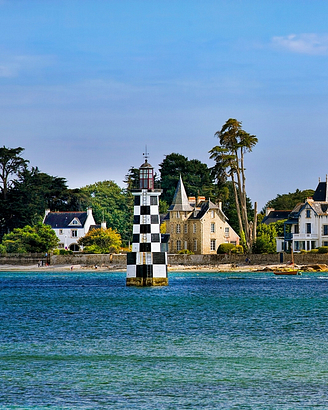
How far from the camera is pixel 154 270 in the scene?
40.2 m

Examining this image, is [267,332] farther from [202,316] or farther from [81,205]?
[81,205]

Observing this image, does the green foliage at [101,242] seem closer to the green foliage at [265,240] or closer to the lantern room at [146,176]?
the green foliage at [265,240]

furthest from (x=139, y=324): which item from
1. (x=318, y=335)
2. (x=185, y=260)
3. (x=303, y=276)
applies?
(x=185, y=260)

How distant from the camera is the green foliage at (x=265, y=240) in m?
82.3

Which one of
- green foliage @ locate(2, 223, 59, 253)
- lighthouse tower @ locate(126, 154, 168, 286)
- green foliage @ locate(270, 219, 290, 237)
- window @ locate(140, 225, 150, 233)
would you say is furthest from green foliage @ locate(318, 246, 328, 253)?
window @ locate(140, 225, 150, 233)

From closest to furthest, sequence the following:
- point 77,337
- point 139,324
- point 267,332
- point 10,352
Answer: point 10,352 → point 77,337 → point 267,332 → point 139,324

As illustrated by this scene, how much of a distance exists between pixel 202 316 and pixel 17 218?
7526 centimetres

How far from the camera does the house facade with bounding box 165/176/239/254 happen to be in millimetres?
84750

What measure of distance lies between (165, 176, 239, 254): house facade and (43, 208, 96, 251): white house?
12910mm

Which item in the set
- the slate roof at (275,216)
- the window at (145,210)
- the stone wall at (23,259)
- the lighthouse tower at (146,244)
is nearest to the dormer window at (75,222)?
the stone wall at (23,259)

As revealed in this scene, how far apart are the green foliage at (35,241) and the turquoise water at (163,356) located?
5113 centimetres

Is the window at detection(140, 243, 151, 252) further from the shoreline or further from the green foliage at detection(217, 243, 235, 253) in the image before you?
the green foliage at detection(217, 243, 235, 253)

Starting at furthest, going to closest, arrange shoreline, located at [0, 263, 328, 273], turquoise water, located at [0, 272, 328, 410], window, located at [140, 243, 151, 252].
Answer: shoreline, located at [0, 263, 328, 273]
window, located at [140, 243, 151, 252]
turquoise water, located at [0, 272, 328, 410]

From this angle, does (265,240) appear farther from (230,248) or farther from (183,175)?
(183,175)
